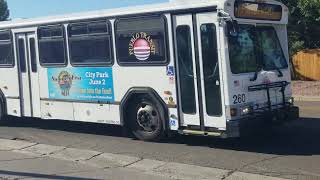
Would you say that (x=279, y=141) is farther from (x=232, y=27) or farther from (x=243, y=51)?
(x=232, y=27)

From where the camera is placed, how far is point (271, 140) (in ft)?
38.3

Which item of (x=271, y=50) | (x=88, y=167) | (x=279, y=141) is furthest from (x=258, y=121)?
(x=88, y=167)

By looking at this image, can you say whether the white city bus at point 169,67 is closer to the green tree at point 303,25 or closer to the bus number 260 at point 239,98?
the bus number 260 at point 239,98

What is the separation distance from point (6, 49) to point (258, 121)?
7.45m

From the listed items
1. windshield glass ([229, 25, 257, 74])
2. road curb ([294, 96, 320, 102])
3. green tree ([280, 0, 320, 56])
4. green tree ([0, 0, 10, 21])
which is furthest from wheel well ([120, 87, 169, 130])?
green tree ([0, 0, 10, 21])

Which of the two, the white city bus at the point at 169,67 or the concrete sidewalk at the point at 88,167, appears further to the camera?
the white city bus at the point at 169,67

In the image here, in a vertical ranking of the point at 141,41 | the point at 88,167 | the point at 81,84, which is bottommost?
the point at 88,167

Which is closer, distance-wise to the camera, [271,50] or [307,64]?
[271,50]

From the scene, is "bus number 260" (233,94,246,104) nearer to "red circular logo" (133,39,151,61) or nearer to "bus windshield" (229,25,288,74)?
"bus windshield" (229,25,288,74)

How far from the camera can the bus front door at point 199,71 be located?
425 inches

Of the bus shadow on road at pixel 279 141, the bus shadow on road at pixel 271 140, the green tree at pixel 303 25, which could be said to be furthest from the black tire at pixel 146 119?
the green tree at pixel 303 25

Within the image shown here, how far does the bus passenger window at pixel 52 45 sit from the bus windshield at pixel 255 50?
4480 mm

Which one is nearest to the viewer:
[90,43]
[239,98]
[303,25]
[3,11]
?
[239,98]

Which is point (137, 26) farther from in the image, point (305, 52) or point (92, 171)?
point (305, 52)
